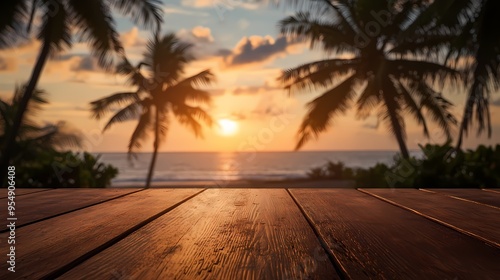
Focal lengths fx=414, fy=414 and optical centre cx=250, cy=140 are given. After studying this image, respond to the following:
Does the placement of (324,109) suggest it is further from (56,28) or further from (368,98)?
(56,28)

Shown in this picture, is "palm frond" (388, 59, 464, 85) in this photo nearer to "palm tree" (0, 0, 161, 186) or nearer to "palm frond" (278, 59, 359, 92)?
"palm frond" (278, 59, 359, 92)

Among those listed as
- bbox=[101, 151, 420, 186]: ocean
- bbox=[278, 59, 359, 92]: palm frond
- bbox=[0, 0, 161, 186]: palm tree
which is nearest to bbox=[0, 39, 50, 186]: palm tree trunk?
bbox=[0, 0, 161, 186]: palm tree

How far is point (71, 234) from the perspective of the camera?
1.08 metres

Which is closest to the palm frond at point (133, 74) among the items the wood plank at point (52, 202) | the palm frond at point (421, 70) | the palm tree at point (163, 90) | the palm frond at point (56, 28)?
the palm tree at point (163, 90)

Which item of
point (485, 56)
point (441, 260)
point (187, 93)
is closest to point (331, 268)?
point (441, 260)

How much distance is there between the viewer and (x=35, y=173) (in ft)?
22.5

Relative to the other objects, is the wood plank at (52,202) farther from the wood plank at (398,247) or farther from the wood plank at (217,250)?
the wood plank at (398,247)

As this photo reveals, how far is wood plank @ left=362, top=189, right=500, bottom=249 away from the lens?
1142mm

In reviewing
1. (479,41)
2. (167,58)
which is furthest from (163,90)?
(479,41)

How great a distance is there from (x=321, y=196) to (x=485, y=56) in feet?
18.3

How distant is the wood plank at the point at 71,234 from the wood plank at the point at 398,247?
549mm

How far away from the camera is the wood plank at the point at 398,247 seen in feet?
2.64

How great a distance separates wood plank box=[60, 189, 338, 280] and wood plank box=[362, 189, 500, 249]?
44cm

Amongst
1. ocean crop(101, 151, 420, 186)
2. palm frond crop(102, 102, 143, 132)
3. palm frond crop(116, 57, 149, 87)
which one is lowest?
ocean crop(101, 151, 420, 186)
